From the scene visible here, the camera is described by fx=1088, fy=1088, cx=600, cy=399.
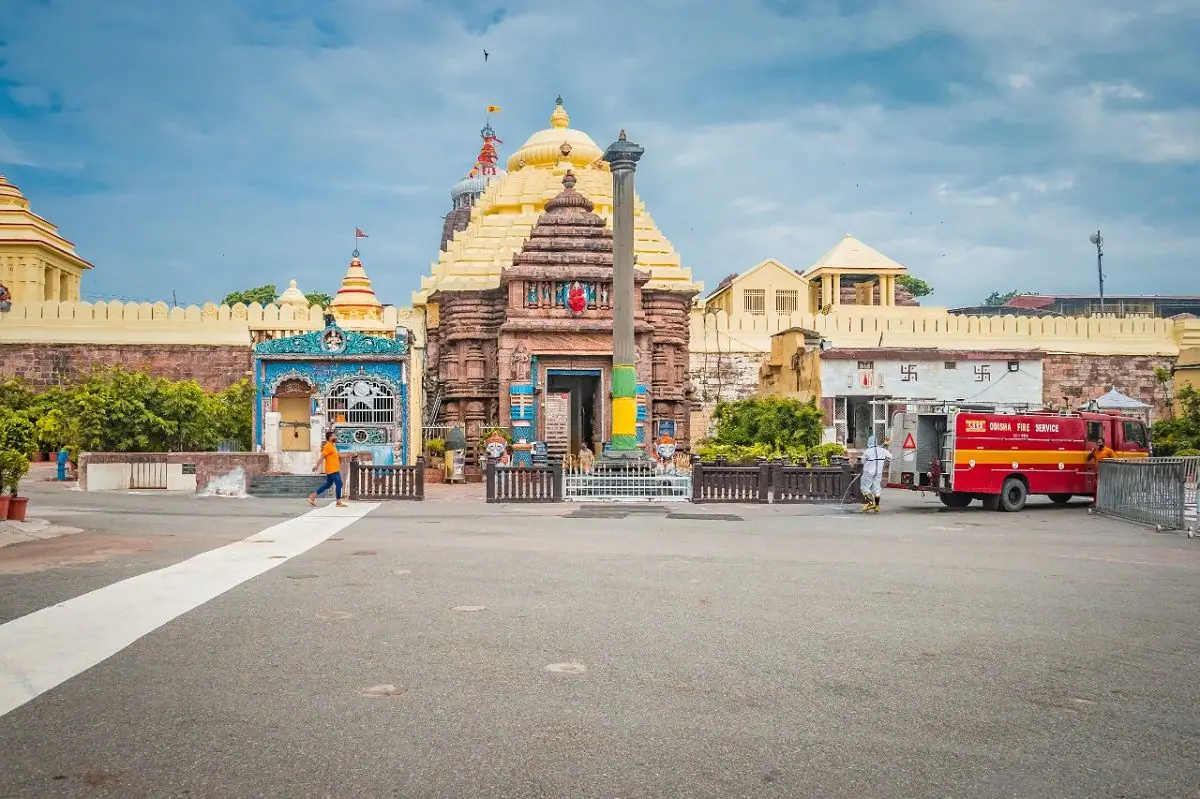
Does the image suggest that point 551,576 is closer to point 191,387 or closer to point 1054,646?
point 1054,646

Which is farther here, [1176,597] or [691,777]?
[1176,597]

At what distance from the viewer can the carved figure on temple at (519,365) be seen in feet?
103

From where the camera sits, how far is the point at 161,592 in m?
8.80

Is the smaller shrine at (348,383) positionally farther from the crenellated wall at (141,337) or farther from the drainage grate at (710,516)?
the drainage grate at (710,516)

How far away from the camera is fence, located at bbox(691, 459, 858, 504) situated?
2184cm

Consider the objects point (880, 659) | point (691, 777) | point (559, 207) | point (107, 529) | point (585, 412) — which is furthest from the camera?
point (585, 412)

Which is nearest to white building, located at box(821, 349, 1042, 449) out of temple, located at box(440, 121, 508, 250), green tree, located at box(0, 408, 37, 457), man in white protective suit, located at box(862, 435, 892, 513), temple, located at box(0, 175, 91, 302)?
man in white protective suit, located at box(862, 435, 892, 513)

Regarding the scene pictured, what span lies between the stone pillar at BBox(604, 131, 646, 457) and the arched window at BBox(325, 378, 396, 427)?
251 inches

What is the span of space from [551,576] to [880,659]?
13.5 ft

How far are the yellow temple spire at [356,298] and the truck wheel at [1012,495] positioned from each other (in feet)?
95.5

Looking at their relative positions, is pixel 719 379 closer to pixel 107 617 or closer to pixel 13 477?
pixel 13 477

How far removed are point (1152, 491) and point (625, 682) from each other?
14269 millimetres

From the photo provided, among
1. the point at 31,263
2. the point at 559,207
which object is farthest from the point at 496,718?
the point at 31,263

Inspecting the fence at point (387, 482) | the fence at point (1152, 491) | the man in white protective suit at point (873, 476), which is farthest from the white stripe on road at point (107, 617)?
the fence at point (1152, 491)
